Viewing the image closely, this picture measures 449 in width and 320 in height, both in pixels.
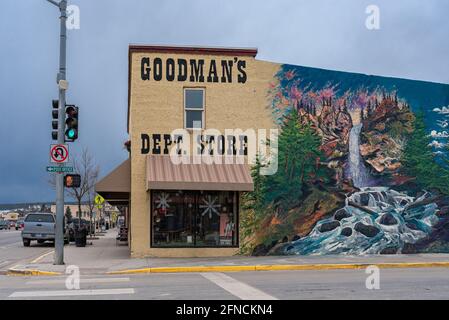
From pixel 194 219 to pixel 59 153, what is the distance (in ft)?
16.4

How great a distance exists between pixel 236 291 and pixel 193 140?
351 inches

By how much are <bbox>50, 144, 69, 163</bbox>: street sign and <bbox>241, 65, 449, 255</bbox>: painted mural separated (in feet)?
20.3

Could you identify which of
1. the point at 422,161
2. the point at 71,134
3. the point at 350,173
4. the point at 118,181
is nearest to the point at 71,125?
the point at 71,134

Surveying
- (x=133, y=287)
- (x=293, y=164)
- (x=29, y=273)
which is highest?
(x=293, y=164)

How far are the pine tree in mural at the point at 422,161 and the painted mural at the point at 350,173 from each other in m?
0.04

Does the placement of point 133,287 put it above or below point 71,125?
below

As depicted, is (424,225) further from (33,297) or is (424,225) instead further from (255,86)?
(33,297)

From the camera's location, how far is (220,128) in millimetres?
20047

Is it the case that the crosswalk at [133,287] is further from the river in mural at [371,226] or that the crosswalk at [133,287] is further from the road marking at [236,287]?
the river in mural at [371,226]

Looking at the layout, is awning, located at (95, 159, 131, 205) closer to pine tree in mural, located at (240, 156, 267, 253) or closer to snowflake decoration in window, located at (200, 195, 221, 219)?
snowflake decoration in window, located at (200, 195, 221, 219)

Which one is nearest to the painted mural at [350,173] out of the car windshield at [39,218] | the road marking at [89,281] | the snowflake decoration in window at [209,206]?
the snowflake decoration in window at [209,206]

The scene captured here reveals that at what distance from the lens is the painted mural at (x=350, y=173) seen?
2006 centimetres

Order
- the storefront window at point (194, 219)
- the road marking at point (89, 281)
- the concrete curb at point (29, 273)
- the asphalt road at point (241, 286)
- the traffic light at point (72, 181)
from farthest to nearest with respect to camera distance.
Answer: the storefront window at point (194, 219) < the traffic light at point (72, 181) < the concrete curb at point (29, 273) < the road marking at point (89, 281) < the asphalt road at point (241, 286)

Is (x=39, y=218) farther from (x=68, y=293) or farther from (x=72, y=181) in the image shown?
(x=68, y=293)
